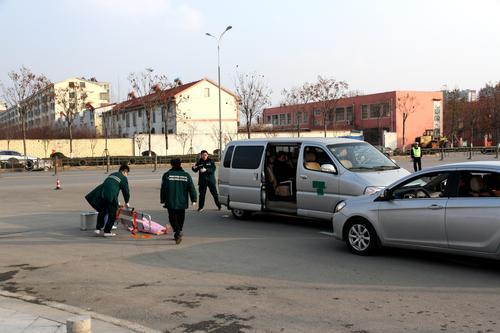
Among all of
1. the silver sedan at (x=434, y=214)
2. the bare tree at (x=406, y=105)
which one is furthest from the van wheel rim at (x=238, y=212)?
the bare tree at (x=406, y=105)

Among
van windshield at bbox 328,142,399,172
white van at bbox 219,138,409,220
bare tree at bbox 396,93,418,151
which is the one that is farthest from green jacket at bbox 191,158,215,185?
bare tree at bbox 396,93,418,151

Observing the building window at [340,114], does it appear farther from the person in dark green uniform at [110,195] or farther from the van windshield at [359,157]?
the person in dark green uniform at [110,195]

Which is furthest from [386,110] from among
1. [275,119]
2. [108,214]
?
[108,214]

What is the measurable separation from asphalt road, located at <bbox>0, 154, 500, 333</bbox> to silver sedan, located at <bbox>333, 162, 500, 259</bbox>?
1.09 ft

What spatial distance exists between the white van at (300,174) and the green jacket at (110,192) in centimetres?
290

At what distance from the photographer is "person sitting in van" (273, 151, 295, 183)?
12.2m

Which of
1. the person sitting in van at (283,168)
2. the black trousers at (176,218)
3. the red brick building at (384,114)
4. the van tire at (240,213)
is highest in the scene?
the red brick building at (384,114)

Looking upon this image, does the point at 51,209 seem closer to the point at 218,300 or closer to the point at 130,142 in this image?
the point at 218,300

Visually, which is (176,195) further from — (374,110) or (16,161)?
(374,110)

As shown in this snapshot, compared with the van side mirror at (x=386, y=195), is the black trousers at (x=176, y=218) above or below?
below

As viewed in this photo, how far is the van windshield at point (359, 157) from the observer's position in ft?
34.4

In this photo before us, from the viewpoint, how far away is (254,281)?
692cm

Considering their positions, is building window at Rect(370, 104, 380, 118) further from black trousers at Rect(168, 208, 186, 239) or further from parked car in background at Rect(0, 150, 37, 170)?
black trousers at Rect(168, 208, 186, 239)

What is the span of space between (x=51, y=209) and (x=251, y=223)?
6.75 m
